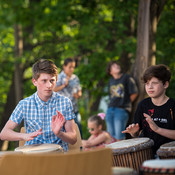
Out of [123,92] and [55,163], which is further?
[123,92]

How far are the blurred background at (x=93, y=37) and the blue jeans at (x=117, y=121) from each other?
1.59 feet

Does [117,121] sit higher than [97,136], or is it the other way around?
[117,121]

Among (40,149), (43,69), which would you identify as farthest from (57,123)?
(43,69)

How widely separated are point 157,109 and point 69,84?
3.46 meters

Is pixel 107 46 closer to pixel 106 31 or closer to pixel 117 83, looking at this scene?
pixel 106 31

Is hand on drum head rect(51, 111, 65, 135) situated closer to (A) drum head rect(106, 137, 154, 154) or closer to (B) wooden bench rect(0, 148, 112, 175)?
(A) drum head rect(106, 137, 154, 154)

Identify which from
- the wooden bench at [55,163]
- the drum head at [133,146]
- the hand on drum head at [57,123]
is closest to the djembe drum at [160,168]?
the wooden bench at [55,163]

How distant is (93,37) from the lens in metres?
11.0

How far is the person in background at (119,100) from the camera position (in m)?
7.26

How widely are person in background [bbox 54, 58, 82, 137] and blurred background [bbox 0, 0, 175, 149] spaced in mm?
1195

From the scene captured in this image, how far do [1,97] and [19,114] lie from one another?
16114mm

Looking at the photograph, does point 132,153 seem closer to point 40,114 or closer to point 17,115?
point 40,114

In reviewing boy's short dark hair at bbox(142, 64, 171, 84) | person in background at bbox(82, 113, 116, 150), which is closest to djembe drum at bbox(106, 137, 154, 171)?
boy's short dark hair at bbox(142, 64, 171, 84)

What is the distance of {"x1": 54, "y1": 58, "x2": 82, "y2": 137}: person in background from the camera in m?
7.21
